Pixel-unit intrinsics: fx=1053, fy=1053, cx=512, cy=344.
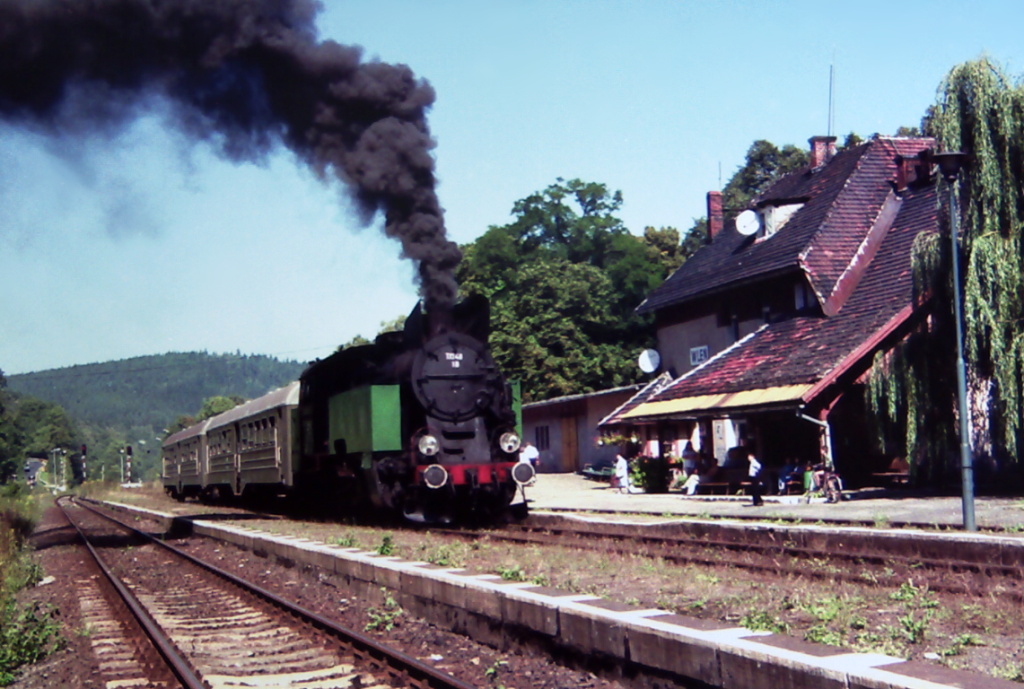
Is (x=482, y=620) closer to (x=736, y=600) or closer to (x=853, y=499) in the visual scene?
(x=736, y=600)

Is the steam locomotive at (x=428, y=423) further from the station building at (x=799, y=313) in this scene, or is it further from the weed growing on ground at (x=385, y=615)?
the station building at (x=799, y=313)

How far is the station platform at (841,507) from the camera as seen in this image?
15.5 metres

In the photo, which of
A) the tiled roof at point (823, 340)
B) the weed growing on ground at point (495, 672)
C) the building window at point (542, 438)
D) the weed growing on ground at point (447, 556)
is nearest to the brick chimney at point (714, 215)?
the tiled roof at point (823, 340)

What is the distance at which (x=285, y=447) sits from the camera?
21734 millimetres

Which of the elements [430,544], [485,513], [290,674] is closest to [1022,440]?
[485,513]

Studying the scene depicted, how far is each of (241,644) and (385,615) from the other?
134 cm

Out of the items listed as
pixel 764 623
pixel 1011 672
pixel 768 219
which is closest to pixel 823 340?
pixel 768 219

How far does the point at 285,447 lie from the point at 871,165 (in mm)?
19082

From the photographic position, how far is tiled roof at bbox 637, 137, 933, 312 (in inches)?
1101

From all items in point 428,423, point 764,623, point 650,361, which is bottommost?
point 764,623

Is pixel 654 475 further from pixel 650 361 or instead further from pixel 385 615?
pixel 385 615

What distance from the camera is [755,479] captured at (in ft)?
70.8

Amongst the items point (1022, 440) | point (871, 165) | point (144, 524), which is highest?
point (871, 165)

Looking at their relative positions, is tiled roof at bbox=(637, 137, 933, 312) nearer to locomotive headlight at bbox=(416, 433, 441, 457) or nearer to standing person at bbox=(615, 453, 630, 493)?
standing person at bbox=(615, 453, 630, 493)
